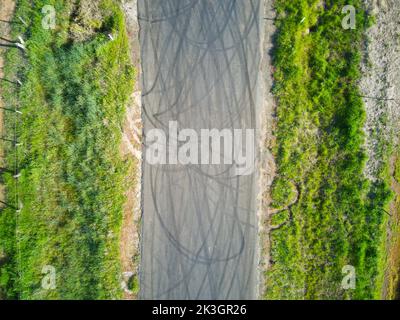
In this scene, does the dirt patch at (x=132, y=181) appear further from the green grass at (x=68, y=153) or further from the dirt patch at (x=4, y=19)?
the dirt patch at (x=4, y=19)

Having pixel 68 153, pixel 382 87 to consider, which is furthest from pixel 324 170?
pixel 68 153

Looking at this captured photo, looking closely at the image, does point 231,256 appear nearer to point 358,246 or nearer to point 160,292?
point 160,292
